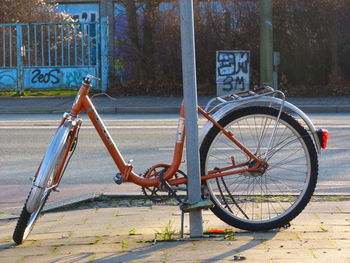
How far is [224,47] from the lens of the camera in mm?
19656

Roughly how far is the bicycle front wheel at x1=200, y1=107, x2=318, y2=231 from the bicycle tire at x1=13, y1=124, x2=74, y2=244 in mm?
879

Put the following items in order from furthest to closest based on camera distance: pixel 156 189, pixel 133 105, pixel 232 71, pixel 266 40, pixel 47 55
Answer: pixel 47 55 → pixel 232 71 → pixel 266 40 → pixel 133 105 → pixel 156 189

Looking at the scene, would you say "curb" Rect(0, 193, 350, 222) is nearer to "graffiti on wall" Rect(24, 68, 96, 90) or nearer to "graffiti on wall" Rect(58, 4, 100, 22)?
"graffiti on wall" Rect(24, 68, 96, 90)

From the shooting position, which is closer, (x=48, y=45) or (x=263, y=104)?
(x=263, y=104)

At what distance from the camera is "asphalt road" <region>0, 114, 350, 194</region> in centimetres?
787

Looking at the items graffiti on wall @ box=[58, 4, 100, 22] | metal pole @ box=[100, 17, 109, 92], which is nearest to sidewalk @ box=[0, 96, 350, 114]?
metal pole @ box=[100, 17, 109, 92]

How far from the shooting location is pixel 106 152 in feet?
31.7

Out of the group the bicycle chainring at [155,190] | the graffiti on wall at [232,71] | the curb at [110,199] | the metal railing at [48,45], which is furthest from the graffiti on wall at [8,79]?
the bicycle chainring at [155,190]

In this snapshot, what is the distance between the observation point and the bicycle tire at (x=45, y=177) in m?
4.21

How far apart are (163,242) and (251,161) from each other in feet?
2.66

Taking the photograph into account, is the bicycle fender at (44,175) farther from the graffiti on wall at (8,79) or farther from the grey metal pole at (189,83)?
the graffiti on wall at (8,79)

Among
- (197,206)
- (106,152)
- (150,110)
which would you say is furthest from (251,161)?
(150,110)

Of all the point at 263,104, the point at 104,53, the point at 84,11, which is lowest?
the point at 263,104

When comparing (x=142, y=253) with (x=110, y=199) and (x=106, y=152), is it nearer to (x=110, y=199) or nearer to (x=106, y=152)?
(x=110, y=199)
